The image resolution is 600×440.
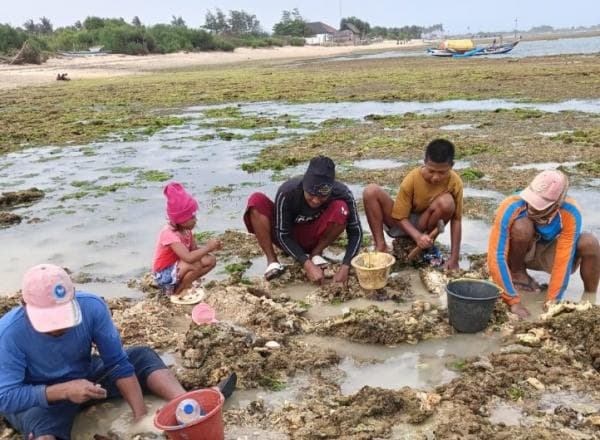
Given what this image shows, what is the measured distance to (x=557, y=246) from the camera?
4215 millimetres

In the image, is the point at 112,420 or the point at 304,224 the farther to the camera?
the point at 304,224

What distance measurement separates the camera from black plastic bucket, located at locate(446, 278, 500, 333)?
12.4 ft

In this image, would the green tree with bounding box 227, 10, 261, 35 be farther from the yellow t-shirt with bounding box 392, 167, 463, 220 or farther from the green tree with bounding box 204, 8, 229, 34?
the yellow t-shirt with bounding box 392, 167, 463, 220

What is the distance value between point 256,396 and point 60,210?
4.99 m

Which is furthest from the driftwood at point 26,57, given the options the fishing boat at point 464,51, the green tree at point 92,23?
the fishing boat at point 464,51

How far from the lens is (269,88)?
22.5 meters

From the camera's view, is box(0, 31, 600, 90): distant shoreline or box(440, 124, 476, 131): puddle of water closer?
box(440, 124, 476, 131): puddle of water

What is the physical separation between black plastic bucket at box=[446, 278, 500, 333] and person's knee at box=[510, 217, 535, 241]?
53 cm

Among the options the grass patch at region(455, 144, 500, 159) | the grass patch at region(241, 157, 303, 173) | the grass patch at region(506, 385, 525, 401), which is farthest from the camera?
the grass patch at region(455, 144, 500, 159)

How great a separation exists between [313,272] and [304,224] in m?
0.53

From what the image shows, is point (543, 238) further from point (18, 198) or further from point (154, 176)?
point (18, 198)

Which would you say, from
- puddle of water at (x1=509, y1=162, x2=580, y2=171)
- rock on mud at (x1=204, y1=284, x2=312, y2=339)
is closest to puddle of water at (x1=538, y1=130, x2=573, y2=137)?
puddle of water at (x1=509, y1=162, x2=580, y2=171)

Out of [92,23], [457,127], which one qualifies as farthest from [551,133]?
[92,23]

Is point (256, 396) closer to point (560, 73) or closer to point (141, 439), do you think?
point (141, 439)
